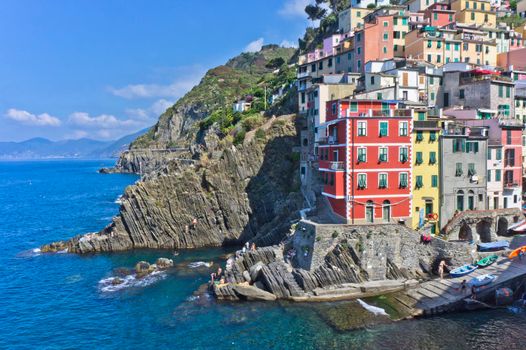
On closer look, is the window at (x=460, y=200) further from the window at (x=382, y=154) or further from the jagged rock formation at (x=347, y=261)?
the window at (x=382, y=154)

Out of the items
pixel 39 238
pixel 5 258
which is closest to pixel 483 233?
pixel 5 258

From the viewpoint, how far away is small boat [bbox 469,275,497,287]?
40.0 m

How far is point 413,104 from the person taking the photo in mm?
55406

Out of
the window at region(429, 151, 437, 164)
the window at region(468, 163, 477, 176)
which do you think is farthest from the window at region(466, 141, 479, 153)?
the window at region(429, 151, 437, 164)

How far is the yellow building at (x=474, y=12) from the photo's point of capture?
8969 cm

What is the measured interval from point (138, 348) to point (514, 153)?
49.8 metres

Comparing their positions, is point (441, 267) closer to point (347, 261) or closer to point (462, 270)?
point (462, 270)

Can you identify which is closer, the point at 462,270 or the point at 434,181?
the point at 462,270

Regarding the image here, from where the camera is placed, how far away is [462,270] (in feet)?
143

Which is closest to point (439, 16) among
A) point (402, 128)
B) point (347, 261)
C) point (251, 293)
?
point (402, 128)

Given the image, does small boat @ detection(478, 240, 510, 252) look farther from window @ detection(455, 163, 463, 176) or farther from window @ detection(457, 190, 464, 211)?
window @ detection(455, 163, 463, 176)

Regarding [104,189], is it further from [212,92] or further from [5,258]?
[5,258]

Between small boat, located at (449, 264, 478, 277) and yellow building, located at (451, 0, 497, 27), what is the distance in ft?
216

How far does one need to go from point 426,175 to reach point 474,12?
59.8m
